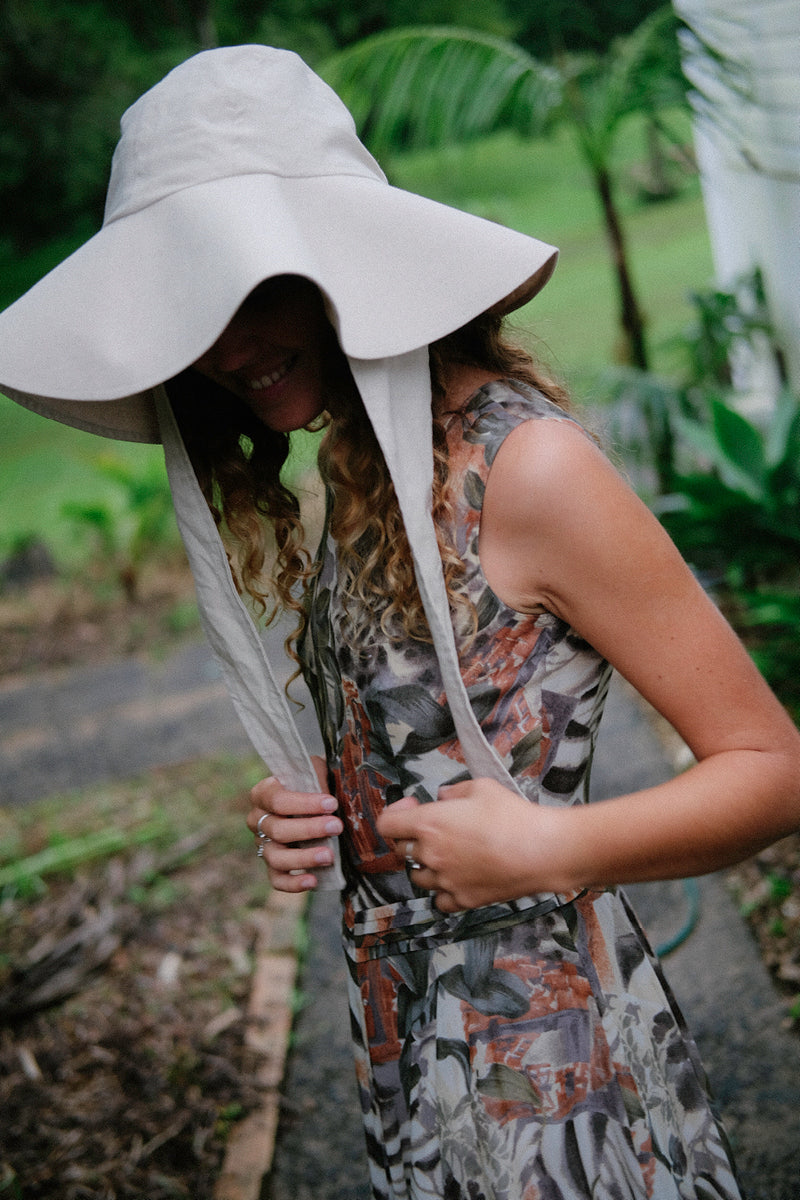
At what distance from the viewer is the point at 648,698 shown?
0.99m

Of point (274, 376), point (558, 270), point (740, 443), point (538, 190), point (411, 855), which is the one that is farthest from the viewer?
point (538, 190)

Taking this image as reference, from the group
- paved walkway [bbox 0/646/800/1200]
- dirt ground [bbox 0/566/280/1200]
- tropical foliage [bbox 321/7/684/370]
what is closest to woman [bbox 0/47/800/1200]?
paved walkway [bbox 0/646/800/1200]

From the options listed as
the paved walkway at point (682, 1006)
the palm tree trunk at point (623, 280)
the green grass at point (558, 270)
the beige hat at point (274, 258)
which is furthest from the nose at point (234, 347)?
A: the green grass at point (558, 270)

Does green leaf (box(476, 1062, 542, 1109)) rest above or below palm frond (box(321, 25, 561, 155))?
below

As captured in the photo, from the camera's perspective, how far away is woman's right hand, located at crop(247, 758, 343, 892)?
120 cm

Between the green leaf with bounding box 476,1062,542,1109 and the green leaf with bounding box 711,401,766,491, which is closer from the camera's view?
the green leaf with bounding box 476,1062,542,1109

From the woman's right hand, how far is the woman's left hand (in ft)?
0.65

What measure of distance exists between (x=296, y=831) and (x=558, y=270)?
15450mm

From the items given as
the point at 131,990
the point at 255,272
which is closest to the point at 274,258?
the point at 255,272

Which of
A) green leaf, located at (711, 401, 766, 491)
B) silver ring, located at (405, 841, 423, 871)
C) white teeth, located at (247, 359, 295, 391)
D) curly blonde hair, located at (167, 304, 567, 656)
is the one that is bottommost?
green leaf, located at (711, 401, 766, 491)

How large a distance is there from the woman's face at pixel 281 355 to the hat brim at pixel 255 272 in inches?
3.6

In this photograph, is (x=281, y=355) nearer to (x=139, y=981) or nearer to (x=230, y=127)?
(x=230, y=127)

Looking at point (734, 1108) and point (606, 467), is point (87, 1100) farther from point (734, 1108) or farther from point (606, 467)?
point (606, 467)

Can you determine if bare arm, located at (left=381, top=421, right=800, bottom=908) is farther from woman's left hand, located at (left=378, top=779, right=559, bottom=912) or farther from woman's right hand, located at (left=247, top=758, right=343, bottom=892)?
woman's right hand, located at (left=247, top=758, right=343, bottom=892)
